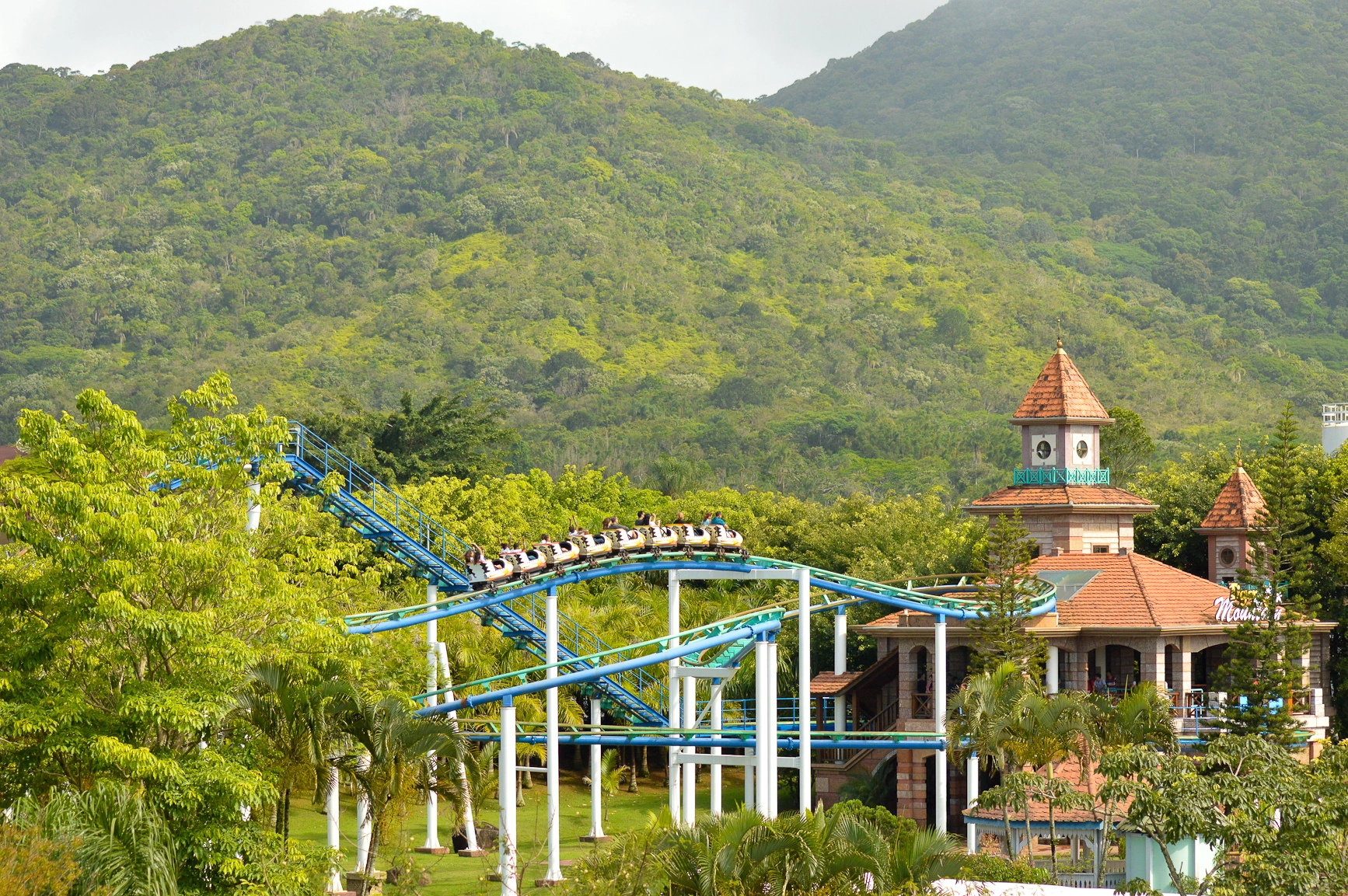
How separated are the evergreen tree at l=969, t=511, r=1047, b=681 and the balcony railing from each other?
5974 millimetres

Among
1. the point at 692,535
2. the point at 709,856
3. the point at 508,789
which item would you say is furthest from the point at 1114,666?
the point at 709,856

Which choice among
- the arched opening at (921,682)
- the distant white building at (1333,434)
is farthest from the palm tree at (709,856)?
the distant white building at (1333,434)

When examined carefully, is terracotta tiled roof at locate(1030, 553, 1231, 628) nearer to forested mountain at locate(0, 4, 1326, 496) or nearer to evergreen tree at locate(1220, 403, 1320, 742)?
evergreen tree at locate(1220, 403, 1320, 742)

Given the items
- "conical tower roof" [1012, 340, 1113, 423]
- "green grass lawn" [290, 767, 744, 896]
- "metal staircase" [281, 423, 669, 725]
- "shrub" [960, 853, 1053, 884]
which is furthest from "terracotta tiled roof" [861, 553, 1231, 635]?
"shrub" [960, 853, 1053, 884]

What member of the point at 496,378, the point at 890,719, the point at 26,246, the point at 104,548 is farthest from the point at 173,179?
the point at 104,548

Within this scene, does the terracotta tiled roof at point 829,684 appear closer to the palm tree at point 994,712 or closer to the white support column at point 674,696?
the white support column at point 674,696

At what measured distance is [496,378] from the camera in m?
141

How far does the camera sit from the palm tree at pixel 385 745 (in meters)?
24.0

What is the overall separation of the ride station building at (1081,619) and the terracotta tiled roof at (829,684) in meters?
0.04

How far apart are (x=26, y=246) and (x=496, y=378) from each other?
63774 mm

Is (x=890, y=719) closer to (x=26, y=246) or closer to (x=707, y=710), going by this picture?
(x=707, y=710)

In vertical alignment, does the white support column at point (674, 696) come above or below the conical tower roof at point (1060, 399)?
below

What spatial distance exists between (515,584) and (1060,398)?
57.8ft

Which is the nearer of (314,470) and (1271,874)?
(1271,874)
